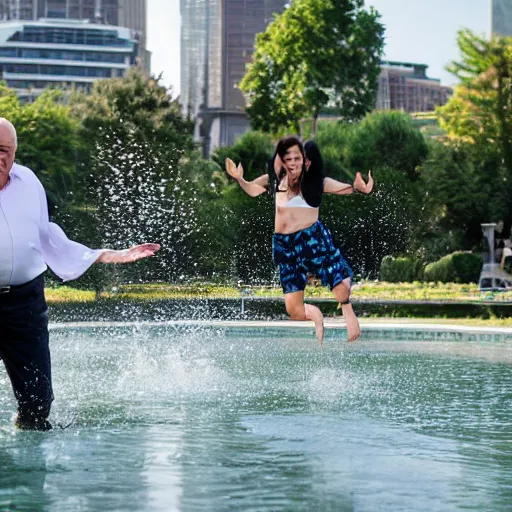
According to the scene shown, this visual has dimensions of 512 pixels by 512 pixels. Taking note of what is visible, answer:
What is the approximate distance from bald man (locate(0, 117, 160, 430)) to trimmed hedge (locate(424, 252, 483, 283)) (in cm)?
2749

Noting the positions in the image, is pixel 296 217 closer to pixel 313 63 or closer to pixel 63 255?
pixel 63 255

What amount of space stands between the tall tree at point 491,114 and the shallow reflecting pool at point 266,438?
2783cm

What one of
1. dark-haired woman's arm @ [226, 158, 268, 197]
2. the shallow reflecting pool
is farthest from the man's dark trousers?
dark-haired woman's arm @ [226, 158, 268, 197]

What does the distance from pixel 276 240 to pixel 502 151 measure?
118 feet

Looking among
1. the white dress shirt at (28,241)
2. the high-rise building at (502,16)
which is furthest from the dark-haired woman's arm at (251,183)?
the high-rise building at (502,16)

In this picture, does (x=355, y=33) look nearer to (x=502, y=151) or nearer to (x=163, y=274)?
(x=502, y=151)

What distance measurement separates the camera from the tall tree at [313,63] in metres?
42.4

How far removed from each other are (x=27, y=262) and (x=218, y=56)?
78534 mm

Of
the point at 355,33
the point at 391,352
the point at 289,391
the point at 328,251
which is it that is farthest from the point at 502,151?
the point at 328,251

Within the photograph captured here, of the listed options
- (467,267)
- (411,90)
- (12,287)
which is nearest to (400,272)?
(467,267)

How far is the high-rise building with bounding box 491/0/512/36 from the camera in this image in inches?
4513

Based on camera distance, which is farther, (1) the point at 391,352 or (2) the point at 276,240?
(1) the point at 391,352

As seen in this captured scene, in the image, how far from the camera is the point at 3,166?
271 inches

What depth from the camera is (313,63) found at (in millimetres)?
42594
